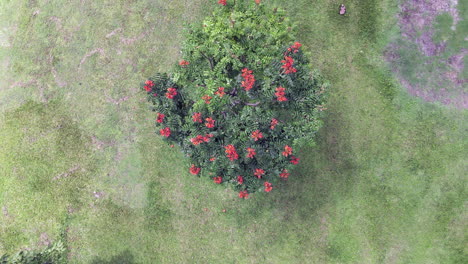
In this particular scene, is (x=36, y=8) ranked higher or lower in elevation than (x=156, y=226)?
higher

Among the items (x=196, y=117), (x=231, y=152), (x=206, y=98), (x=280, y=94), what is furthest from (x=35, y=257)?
(x=280, y=94)

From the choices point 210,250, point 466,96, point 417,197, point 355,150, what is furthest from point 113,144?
point 466,96

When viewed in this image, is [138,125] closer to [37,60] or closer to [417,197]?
[37,60]

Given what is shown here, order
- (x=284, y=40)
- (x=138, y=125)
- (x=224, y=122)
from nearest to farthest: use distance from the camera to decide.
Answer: (x=224, y=122), (x=284, y=40), (x=138, y=125)

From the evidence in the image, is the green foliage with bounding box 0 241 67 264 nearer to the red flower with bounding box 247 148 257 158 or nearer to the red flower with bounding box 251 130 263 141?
the red flower with bounding box 247 148 257 158

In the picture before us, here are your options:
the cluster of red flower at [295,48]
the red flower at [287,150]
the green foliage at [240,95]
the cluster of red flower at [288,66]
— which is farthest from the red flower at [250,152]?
the cluster of red flower at [295,48]

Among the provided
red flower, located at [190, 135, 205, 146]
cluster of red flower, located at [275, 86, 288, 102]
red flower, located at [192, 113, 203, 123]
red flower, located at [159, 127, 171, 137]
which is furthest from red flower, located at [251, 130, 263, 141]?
red flower, located at [159, 127, 171, 137]

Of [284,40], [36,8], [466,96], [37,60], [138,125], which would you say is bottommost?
[138,125]
